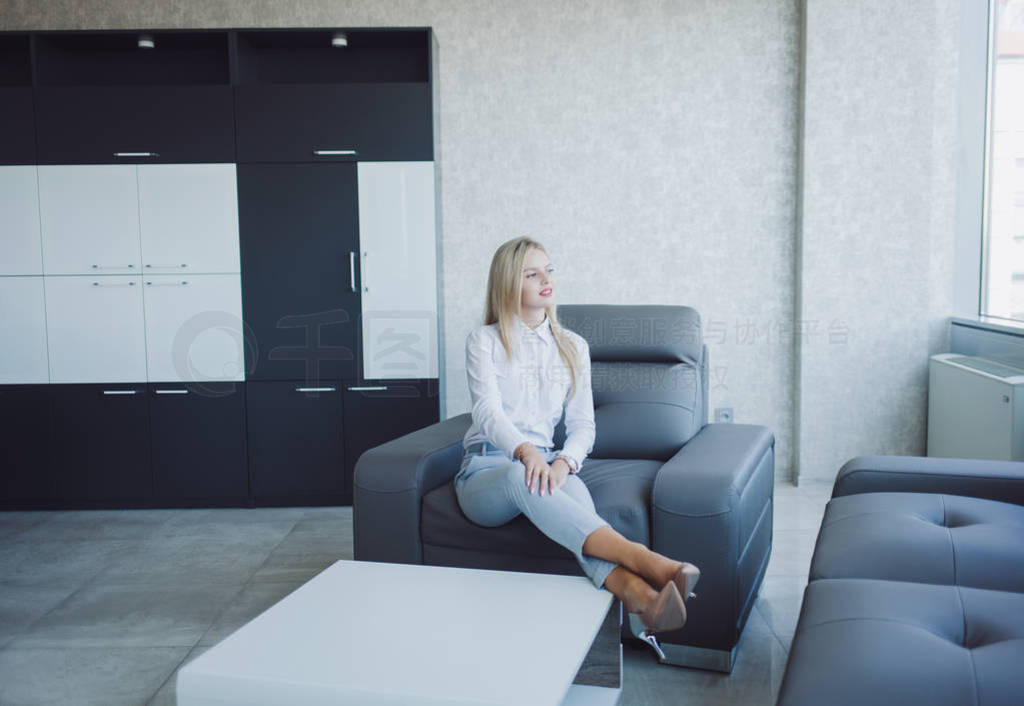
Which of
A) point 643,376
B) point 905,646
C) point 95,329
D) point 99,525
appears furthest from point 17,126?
point 905,646

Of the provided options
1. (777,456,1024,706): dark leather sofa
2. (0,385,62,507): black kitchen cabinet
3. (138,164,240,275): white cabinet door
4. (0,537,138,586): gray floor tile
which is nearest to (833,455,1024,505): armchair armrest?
(777,456,1024,706): dark leather sofa

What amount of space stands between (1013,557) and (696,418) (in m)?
1.25

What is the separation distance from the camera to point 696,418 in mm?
2877

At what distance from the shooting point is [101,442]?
3875 millimetres

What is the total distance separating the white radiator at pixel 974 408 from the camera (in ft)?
9.96

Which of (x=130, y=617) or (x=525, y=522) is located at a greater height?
(x=525, y=522)

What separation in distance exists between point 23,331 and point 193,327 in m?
0.79

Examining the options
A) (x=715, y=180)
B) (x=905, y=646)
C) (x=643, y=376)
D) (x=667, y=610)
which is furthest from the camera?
(x=715, y=180)

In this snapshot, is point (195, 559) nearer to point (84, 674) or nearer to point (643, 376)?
point (84, 674)

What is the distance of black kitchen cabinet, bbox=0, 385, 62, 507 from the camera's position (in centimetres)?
386

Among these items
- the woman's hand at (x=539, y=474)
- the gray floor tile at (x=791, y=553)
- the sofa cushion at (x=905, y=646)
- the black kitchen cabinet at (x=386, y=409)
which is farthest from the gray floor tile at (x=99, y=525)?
the sofa cushion at (x=905, y=646)

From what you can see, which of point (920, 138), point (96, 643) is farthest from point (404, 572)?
point (920, 138)

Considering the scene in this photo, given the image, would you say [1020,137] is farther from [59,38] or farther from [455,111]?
[59,38]

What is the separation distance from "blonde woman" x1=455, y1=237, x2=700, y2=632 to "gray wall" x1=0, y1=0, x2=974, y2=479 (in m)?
1.58
